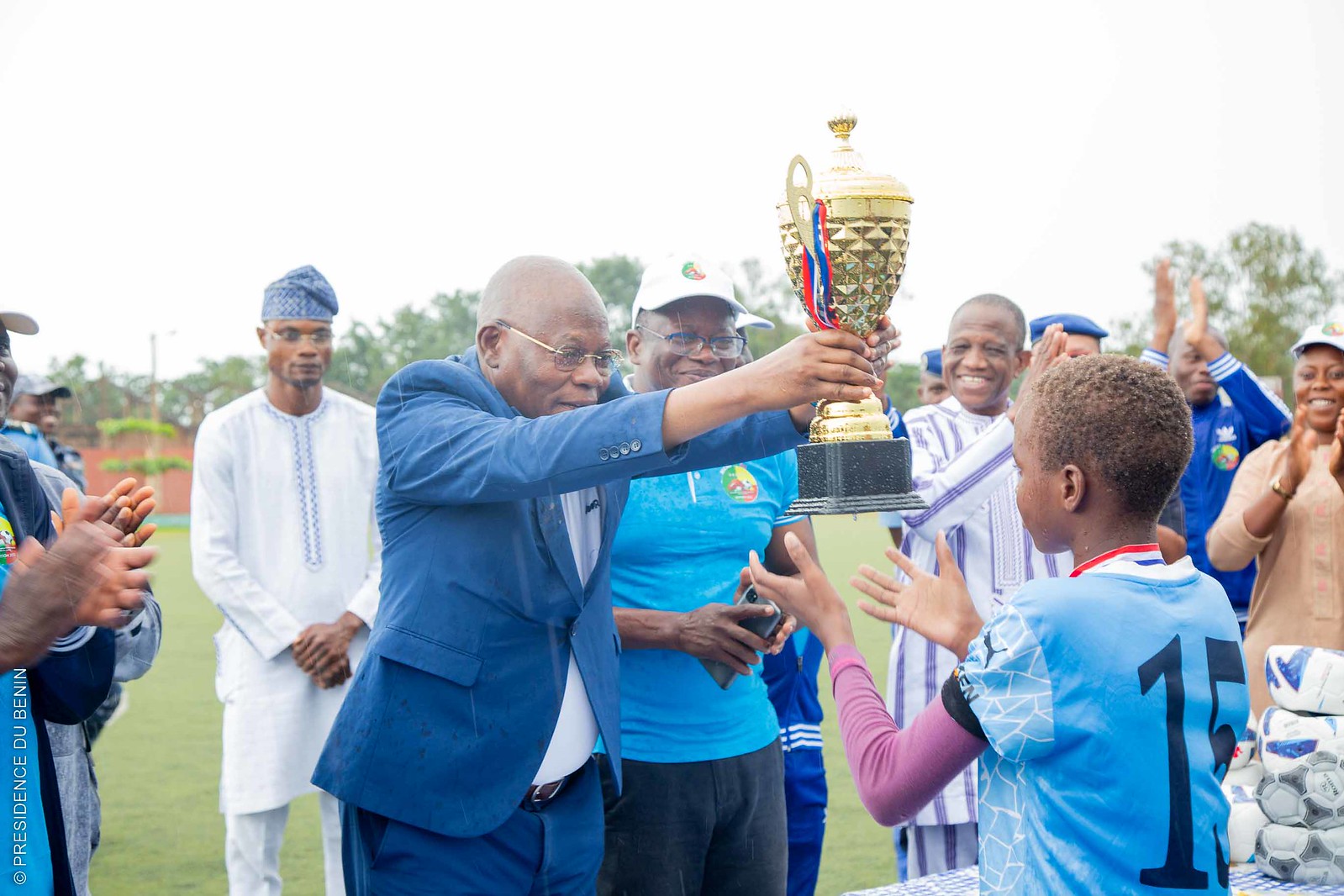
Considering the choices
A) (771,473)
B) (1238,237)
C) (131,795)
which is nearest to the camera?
(771,473)

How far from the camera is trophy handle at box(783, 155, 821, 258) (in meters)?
2.56

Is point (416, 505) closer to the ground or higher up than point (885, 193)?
closer to the ground

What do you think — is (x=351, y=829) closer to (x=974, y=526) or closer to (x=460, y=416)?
(x=460, y=416)

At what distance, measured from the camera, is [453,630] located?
2.70m

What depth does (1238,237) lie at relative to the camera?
35.2m

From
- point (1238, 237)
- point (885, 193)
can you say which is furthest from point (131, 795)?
point (1238, 237)

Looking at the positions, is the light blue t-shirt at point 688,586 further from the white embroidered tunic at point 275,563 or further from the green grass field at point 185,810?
the white embroidered tunic at point 275,563

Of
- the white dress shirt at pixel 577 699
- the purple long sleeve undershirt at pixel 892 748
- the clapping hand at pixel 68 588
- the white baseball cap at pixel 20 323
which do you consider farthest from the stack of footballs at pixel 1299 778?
the white baseball cap at pixel 20 323

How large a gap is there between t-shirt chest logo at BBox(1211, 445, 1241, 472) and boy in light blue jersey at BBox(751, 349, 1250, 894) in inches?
225

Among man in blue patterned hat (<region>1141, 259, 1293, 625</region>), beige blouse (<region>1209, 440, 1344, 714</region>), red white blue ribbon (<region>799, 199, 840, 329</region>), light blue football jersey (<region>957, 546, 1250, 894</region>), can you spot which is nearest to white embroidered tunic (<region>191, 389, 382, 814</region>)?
red white blue ribbon (<region>799, 199, 840, 329</region>)

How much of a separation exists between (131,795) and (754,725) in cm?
525

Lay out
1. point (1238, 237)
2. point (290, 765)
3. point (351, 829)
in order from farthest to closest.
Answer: point (1238, 237), point (290, 765), point (351, 829)

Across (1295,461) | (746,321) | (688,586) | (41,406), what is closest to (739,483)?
(688,586)

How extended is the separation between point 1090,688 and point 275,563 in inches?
159
